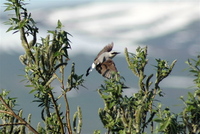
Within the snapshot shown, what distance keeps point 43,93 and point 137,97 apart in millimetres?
1158

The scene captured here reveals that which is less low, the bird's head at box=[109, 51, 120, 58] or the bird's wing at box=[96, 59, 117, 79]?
the bird's head at box=[109, 51, 120, 58]

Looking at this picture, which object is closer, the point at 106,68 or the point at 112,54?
the point at 106,68

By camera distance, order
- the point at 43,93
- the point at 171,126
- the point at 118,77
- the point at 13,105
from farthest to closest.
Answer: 1. the point at 13,105
2. the point at 43,93
3. the point at 118,77
4. the point at 171,126

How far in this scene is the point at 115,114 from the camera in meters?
4.95

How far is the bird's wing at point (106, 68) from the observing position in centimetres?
576

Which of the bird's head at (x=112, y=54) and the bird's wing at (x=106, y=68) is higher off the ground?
the bird's head at (x=112, y=54)

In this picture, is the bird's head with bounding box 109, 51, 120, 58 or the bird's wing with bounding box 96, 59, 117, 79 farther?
the bird's head with bounding box 109, 51, 120, 58

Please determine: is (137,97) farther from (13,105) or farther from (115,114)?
(13,105)

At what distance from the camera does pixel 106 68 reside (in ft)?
19.1

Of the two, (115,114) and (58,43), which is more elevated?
(58,43)

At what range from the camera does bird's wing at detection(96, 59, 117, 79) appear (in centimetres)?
576

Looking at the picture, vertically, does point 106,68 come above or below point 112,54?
below

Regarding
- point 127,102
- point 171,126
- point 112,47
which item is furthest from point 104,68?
point 171,126

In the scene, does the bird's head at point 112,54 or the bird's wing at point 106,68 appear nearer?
the bird's wing at point 106,68
